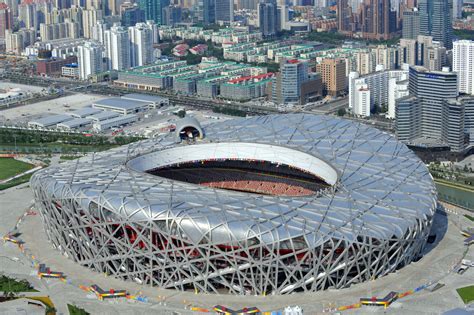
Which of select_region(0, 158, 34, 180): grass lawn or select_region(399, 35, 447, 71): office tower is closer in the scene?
select_region(0, 158, 34, 180): grass lawn

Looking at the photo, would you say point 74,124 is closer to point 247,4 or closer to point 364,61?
point 364,61

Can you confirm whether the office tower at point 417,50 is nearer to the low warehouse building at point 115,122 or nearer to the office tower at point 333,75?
the office tower at point 333,75

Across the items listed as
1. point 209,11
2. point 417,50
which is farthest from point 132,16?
point 417,50

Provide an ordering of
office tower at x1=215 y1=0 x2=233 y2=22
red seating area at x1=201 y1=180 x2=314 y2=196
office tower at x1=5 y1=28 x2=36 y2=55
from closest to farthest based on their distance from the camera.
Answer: red seating area at x1=201 y1=180 x2=314 y2=196 → office tower at x1=5 y1=28 x2=36 y2=55 → office tower at x1=215 y1=0 x2=233 y2=22

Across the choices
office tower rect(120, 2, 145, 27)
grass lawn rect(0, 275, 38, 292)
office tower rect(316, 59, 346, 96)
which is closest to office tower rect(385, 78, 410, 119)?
A: office tower rect(316, 59, 346, 96)

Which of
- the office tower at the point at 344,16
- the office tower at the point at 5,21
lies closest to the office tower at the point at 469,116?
the office tower at the point at 344,16

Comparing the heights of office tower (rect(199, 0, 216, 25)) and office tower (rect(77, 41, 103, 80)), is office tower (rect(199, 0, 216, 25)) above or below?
above

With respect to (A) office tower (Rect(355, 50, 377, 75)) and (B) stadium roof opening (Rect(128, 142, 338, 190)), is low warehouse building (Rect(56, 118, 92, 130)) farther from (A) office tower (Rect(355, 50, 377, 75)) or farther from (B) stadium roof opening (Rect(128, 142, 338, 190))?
(A) office tower (Rect(355, 50, 377, 75))
